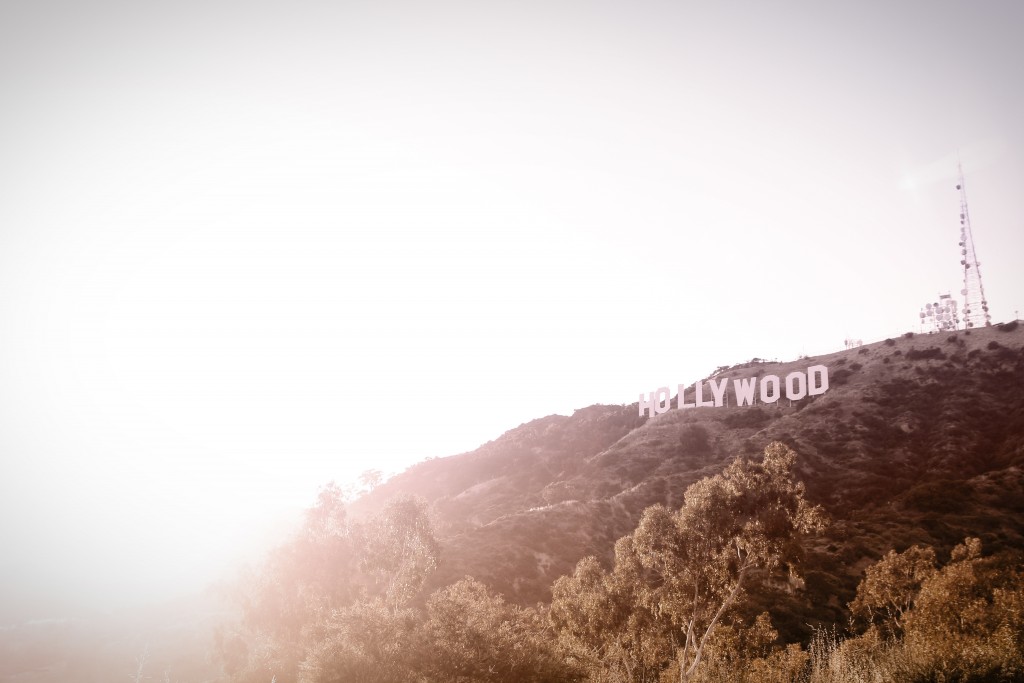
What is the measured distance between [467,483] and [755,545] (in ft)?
444

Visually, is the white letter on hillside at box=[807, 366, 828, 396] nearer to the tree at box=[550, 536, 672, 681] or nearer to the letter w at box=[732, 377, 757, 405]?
the letter w at box=[732, 377, 757, 405]

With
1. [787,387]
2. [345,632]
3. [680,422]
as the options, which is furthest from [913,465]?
[345,632]

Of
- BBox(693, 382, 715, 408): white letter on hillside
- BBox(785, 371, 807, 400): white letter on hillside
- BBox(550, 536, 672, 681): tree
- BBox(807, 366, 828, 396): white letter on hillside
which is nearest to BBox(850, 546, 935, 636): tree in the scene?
BBox(550, 536, 672, 681): tree

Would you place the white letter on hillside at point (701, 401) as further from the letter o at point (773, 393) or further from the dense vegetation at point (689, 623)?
the dense vegetation at point (689, 623)

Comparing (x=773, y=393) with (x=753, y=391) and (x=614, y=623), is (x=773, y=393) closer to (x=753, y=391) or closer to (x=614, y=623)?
(x=753, y=391)

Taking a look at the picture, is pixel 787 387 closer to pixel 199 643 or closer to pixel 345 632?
pixel 345 632

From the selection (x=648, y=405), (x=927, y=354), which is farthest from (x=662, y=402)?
(x=927, y=354)

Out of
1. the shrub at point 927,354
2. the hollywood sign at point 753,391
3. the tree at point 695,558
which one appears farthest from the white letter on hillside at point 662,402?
the tree at point 695,558

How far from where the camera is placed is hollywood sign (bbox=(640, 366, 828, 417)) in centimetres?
14012

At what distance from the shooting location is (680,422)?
144875 mm

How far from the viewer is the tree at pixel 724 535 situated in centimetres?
2588

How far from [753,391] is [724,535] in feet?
422

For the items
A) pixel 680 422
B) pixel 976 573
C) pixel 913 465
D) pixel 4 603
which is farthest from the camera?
pixel 4 603

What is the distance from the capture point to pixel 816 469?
10656 centimetres
